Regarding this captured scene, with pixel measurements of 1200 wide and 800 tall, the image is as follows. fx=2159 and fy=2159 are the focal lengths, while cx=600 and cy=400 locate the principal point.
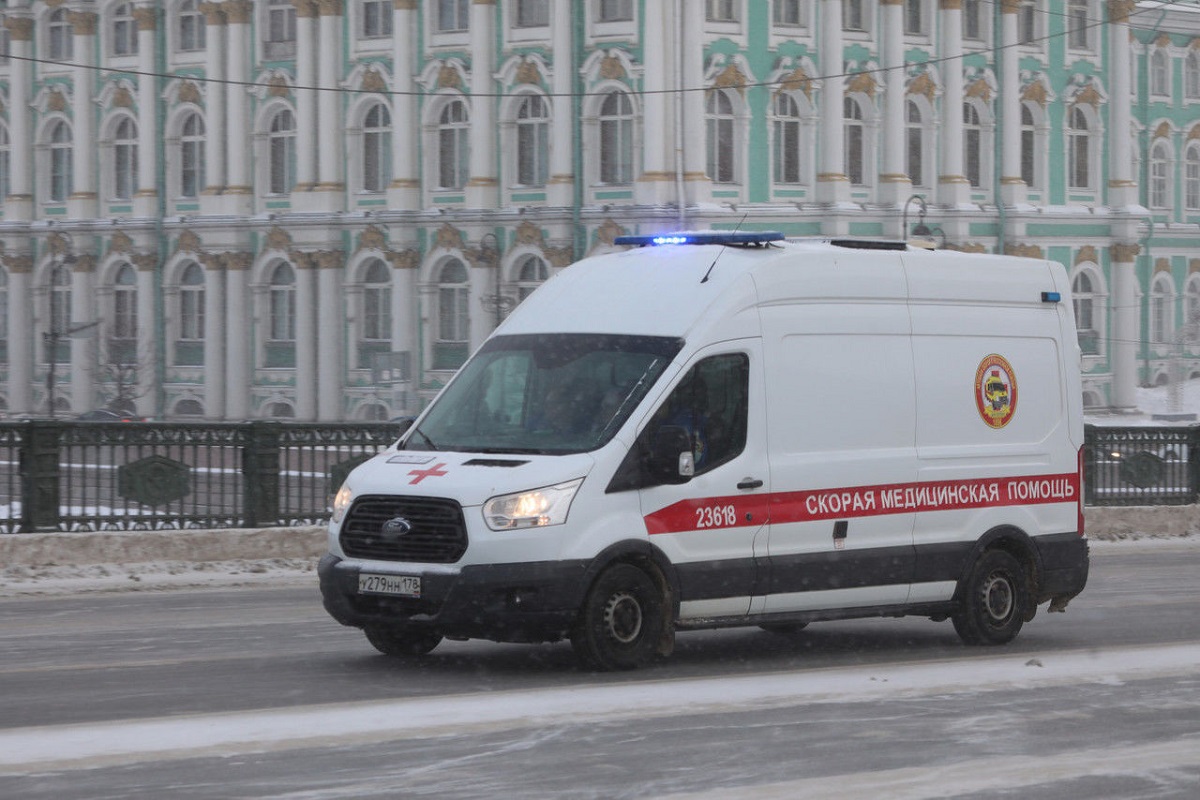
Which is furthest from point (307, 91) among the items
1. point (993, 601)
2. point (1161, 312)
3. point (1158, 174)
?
point (993, 601)

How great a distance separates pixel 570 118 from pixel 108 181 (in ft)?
51.5

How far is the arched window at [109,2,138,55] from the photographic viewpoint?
60.4 m

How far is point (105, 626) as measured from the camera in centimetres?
1455

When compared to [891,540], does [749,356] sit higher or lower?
higher

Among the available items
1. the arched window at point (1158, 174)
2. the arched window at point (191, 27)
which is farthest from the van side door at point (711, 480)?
the arched window at point (1158, 174)

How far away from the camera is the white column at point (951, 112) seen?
186ft

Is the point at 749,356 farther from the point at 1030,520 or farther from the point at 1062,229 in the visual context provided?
the point at 1062,229

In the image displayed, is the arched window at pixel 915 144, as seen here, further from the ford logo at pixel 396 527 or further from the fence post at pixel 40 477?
the ford logo at pixel 396 527

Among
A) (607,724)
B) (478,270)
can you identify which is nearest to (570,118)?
(478,270)

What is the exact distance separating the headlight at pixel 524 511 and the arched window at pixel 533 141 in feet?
141

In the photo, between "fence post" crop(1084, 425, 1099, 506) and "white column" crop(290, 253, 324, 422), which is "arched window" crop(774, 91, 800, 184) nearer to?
"white column" crop(290, 253, 324, 422)

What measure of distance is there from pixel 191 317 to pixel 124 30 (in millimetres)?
8364

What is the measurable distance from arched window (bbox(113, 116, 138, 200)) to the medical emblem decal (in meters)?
49.5

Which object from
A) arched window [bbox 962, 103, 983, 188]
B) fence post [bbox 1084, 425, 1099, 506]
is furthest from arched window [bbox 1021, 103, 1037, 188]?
fence post [bbox 1084, 425, 1099, 506]
